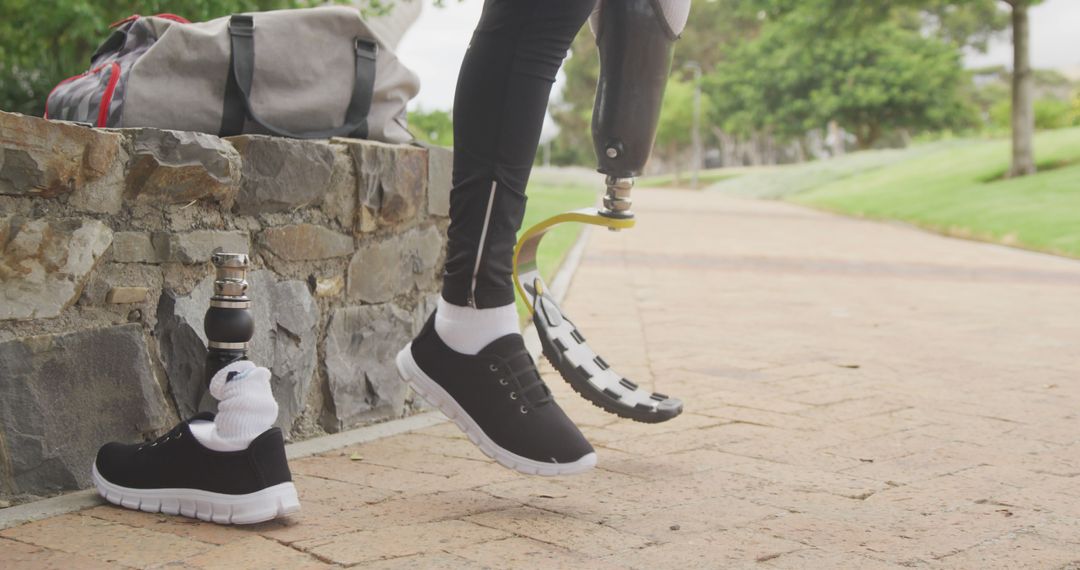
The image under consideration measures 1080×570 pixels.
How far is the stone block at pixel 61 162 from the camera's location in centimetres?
194

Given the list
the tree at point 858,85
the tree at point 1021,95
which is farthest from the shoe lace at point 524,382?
the tree at point 858,85

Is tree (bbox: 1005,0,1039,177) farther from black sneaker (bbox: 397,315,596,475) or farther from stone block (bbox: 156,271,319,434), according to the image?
black sneaker (bbox: 397,315,596,475)

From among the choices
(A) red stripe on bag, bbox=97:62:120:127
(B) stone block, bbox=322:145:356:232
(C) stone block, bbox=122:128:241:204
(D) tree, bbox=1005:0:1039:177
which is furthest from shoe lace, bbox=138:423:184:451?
(D) tree, bbox=1005:0:1039:177

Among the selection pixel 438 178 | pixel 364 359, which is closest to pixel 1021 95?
pixel 438 178

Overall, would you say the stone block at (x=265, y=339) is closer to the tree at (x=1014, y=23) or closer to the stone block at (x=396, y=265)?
the stone block at (x=396, y=265)

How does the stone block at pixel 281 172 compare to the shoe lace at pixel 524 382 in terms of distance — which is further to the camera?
the stone block at pixel 281 172

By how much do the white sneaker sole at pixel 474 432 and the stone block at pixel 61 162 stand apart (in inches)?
27.2

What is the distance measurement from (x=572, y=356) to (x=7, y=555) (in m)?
1.16

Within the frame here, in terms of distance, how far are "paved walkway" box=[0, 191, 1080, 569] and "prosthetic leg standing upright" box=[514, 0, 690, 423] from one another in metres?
0.19

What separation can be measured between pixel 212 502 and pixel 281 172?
0.93 meters

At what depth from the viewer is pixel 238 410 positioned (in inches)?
75.4

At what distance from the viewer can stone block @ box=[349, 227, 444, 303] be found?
2891mm

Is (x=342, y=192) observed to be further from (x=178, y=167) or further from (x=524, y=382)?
(x=524, y=382)

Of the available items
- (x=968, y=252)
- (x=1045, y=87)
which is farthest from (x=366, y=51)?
(x=1045, y=87)
